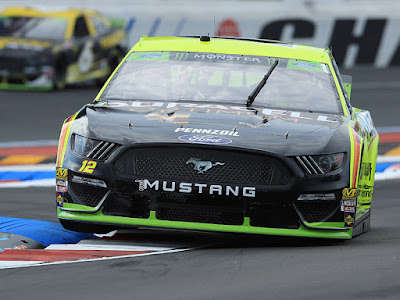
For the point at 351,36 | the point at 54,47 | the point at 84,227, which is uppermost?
the point at 84,227

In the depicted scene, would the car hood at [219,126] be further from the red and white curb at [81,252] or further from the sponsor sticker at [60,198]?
the red and white curb at [81,252]

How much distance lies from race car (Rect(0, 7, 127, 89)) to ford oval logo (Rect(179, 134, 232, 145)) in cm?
1266

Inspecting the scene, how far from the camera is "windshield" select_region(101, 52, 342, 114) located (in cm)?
722

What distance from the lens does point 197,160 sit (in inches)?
242

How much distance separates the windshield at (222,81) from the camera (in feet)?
23.7

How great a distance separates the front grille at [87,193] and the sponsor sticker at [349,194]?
144 cm

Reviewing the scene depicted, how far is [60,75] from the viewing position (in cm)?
1922

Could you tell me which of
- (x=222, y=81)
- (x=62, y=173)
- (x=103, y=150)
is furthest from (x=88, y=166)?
(x=222, y=81)

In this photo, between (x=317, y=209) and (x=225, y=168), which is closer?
(x=225, y=168)

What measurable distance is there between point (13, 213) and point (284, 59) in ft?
7.95

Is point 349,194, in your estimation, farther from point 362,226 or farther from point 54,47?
point 54,47

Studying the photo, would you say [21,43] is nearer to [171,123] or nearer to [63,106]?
[63,106]

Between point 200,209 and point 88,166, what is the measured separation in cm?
74

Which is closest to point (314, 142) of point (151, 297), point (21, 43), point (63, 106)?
point (151, 297)
